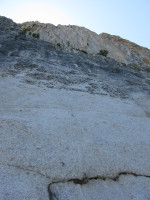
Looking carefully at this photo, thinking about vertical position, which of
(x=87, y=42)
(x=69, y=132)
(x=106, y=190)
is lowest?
(x=106, y=190)

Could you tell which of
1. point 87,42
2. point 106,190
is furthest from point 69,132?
point 87,42

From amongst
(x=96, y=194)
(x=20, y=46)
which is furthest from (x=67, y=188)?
(x=20, y=46)

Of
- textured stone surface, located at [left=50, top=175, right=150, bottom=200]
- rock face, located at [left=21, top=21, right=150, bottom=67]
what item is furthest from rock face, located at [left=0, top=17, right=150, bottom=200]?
rock face, located at [left=21, top=21, right=150, bottom=67]

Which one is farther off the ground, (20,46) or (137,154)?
(20,46)

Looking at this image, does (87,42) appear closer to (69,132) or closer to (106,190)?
(69,132)

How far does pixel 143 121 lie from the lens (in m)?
12.0

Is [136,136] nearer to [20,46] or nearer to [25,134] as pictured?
[25,134]

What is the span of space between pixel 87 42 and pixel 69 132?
2642 centimetres

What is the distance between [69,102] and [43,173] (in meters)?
5.46

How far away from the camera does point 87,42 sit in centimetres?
3466

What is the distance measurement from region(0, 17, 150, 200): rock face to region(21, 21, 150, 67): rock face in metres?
14.3

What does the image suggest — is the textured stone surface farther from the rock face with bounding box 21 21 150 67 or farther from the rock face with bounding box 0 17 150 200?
the rock face with bounding box 21 21 150 67

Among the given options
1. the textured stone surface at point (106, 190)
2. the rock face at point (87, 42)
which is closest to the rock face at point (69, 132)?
the textured stone surface at point (106, 190)

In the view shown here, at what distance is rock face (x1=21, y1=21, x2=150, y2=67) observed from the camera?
31.7 m
